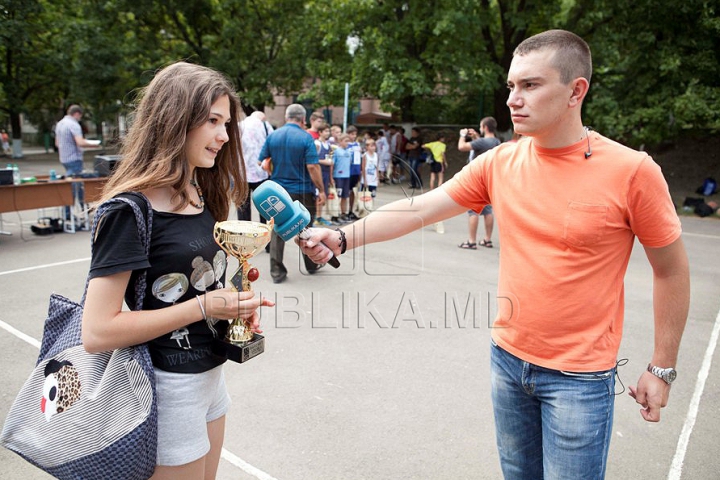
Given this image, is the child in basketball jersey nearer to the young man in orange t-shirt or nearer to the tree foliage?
the tree foliage

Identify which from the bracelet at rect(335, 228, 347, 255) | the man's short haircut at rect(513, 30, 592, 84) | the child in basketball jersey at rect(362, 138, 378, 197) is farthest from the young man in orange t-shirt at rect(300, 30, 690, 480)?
the child in basketball jersey at rect(362, 138, 378, 197)

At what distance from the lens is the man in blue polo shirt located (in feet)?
23.2

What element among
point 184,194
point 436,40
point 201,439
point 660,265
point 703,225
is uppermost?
point 436,40

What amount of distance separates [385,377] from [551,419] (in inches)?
103

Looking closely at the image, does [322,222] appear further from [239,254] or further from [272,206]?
[239,254]

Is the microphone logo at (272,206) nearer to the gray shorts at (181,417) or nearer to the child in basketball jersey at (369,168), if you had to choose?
the gray shorts at (181,417)

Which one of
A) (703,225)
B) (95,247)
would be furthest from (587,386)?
(703,225)

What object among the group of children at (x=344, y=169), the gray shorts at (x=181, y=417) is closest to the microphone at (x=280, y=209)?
the gray shorts at (x=181, y=417)

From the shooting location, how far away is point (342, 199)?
39.5 ft

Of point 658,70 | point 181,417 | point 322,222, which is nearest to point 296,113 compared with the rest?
point 322,222

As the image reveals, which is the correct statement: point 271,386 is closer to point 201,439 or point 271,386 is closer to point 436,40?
point 201,439

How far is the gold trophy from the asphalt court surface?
165cm

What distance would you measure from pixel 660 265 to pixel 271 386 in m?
3.07

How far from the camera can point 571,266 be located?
6.37 feet
